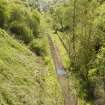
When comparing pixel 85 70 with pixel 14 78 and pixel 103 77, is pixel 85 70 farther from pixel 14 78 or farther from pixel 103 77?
pixel 14 78

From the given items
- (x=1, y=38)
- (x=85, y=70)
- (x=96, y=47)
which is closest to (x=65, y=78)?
(x=85, y=70)

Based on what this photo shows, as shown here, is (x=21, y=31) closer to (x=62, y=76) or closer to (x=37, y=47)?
(x=37, y=47)

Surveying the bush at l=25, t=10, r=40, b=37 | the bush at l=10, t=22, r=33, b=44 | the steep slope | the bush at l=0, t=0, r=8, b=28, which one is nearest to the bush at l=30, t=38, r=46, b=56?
the bush at l=10, t=22, r=33, b=44

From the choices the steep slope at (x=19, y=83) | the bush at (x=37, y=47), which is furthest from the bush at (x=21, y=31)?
the steep slope at (x=19, y=83)

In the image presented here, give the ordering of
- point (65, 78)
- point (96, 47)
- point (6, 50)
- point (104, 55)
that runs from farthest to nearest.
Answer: point (65, 78)
point (96, 47)
point (6, 50)
point (104, 55)

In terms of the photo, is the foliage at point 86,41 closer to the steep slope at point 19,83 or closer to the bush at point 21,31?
the steep slope at point 19,83

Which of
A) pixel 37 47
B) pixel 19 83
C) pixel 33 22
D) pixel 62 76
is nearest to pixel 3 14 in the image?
pixel 37 47

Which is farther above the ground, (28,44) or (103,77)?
(103,77)
